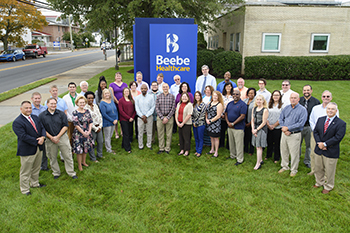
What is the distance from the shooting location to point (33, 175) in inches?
201

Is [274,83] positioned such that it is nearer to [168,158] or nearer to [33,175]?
[168,158]

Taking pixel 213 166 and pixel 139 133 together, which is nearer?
pixel 213 166

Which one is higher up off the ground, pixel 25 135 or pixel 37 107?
pixel 37 107

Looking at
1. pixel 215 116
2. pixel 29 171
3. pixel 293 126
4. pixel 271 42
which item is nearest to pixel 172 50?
pixel 215 116

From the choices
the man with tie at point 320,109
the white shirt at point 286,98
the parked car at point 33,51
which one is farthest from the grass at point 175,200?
the parked car at point 33,51

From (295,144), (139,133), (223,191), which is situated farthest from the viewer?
(139,133)

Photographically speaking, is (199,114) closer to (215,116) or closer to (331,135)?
(215,116)

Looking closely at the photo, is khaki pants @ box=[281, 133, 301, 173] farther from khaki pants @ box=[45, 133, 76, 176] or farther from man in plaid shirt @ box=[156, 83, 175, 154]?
khaki pants @ box=[45, 133, 76, 176]

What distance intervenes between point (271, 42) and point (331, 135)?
13.6m

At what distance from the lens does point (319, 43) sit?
1698 centimetres

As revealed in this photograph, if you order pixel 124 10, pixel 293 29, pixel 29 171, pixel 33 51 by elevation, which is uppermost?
pixel 124 10

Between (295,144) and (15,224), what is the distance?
5477 mm

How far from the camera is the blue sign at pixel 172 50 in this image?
838cm

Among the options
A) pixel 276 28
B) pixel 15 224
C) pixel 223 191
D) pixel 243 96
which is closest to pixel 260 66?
pixel 276 28
